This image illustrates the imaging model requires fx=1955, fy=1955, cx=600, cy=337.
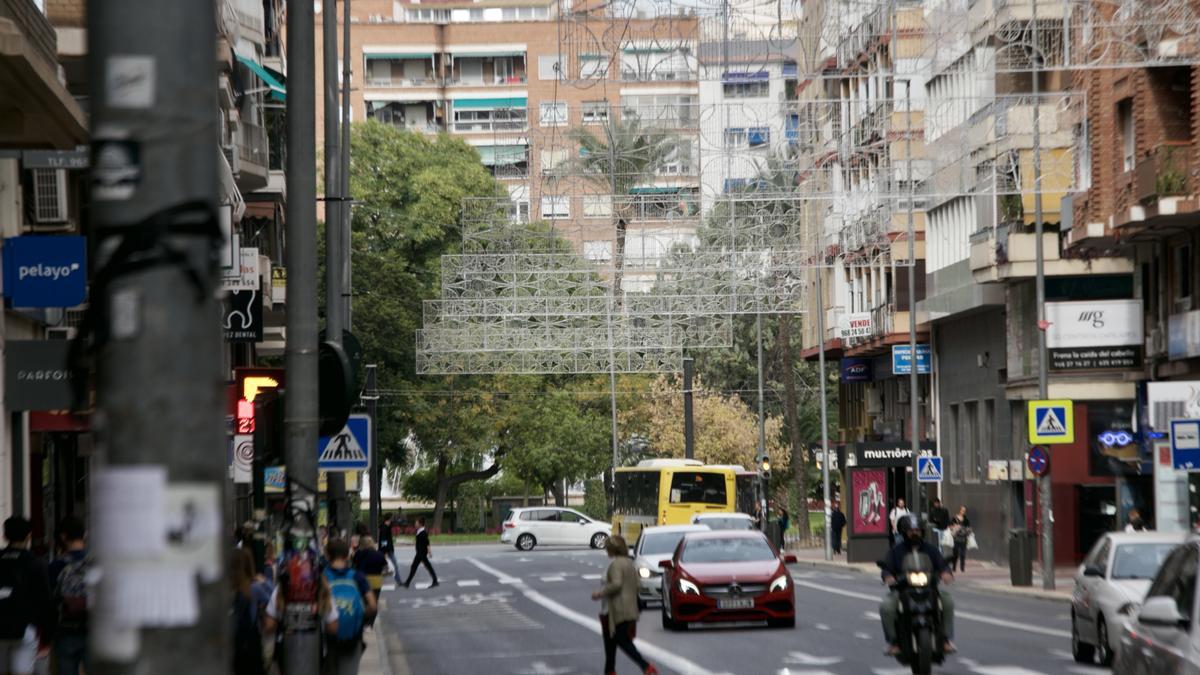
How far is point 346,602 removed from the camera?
14391mm

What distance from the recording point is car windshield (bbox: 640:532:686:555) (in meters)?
35.7

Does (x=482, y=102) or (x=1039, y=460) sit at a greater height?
(x=482, y=102)

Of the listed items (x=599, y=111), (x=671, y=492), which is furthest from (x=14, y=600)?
(x=671, y=492)

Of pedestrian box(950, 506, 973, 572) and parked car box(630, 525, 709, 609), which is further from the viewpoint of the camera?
pedestrian box(950, 506, 973, 572)

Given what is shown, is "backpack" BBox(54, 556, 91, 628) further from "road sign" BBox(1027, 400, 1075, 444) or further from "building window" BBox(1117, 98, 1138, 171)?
"building window" BBox(1117, 98, 1138, 171)

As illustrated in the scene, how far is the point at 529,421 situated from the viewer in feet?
282

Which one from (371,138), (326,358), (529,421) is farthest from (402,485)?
(326,358)

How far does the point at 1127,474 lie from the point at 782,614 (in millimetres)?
20558

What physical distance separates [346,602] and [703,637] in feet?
43.5

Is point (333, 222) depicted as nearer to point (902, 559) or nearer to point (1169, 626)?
point (902, 559)

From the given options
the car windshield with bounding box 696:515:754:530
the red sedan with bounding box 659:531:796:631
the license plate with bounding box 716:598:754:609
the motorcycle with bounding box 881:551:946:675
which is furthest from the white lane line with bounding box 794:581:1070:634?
the car windshield with bounding box 696:515:754:530

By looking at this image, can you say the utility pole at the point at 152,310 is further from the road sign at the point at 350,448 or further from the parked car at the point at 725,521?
the parked car at the point at 725,521

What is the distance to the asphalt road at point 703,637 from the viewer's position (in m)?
21.9

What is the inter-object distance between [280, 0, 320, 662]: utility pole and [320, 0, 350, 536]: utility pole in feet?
16.5
